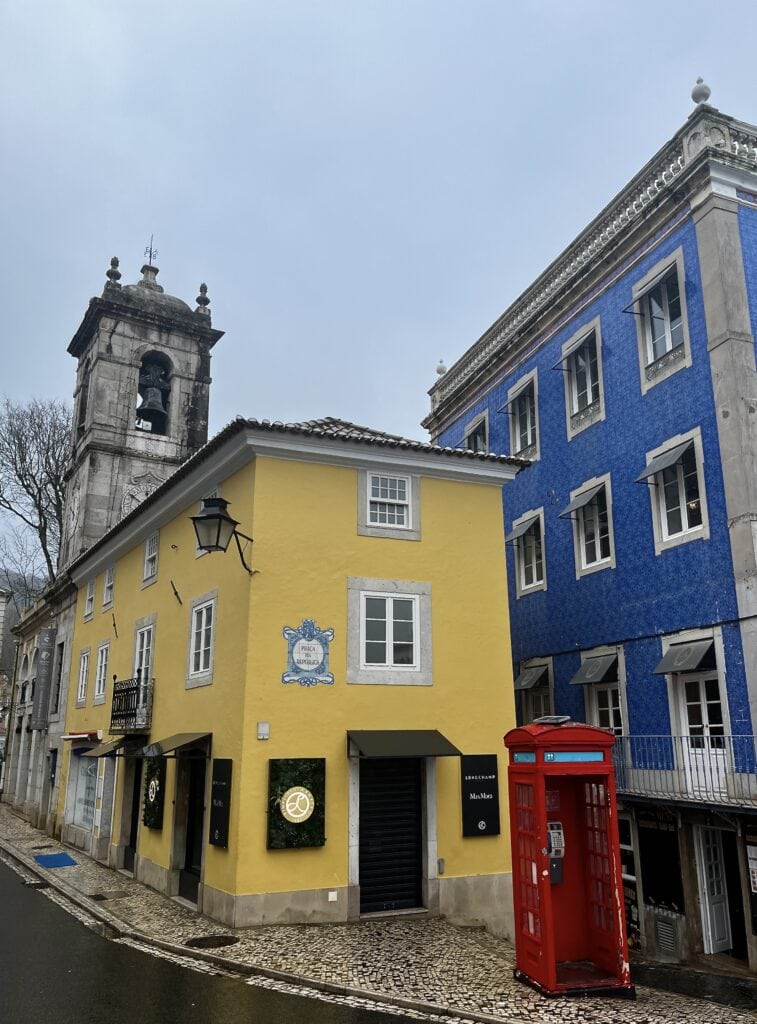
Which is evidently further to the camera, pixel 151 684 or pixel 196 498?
pixel 151 684

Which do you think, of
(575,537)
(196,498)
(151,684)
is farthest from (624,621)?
(151,684)

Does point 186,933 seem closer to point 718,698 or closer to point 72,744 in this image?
point 718,698

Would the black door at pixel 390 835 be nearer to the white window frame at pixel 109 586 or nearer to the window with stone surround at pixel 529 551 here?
the window with stone surround at pixel 529 551

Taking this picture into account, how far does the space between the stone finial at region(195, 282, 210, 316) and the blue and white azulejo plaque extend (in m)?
21.5

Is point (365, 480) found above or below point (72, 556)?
below

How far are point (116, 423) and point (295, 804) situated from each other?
20.2 meters

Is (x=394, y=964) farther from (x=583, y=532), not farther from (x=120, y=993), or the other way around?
(x=583, y=532)

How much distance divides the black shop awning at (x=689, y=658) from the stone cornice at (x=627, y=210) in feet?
26.9

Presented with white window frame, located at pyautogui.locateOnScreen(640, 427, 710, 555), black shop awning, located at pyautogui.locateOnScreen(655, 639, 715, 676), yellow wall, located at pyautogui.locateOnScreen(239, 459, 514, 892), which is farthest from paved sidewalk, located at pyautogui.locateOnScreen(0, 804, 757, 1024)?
white window frame, located at pyautogui.locateOnScreen(640, 427, 710, 555)

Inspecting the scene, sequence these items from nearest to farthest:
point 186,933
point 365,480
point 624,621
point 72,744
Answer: point 186,933
point 365,480
point 624,621
point 72,744

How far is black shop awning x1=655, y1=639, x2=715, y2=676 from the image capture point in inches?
524

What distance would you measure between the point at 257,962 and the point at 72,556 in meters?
21.7

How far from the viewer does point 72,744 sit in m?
23.2

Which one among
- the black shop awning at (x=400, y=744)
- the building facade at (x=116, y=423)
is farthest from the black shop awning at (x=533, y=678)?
the building facade at (x=116, y=423)
